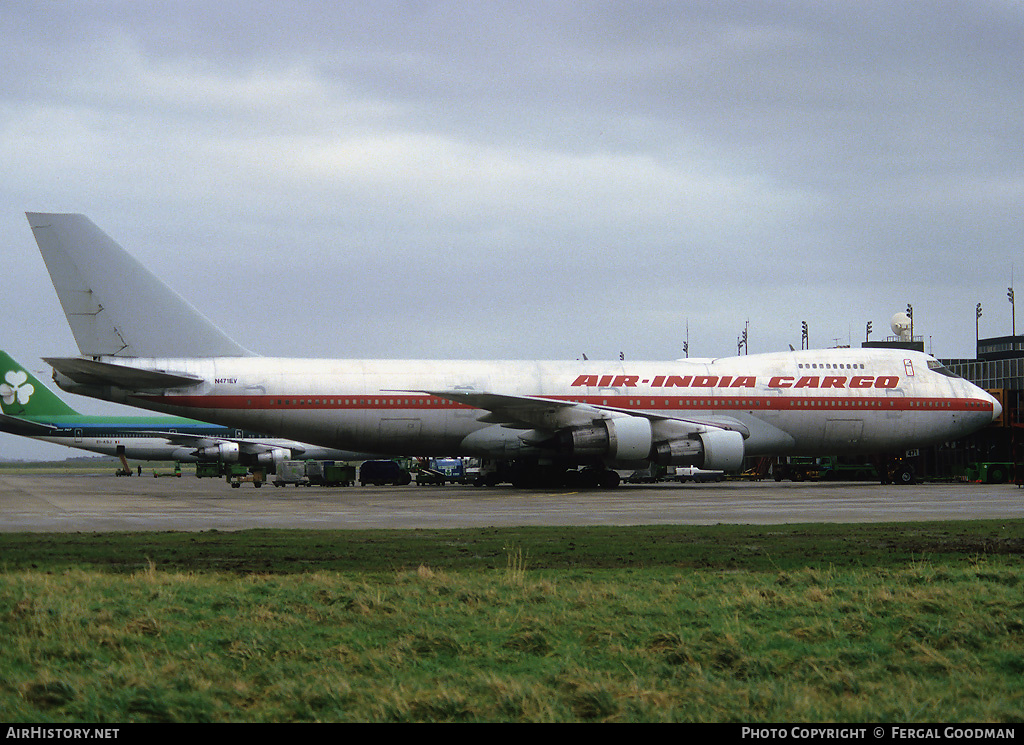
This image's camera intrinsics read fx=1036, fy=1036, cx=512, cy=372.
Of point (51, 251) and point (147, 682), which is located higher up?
point (51, 251)

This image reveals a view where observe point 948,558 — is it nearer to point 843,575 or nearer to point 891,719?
point 843,575

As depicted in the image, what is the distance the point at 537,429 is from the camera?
124 feet

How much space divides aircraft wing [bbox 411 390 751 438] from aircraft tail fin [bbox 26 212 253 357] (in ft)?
30.3

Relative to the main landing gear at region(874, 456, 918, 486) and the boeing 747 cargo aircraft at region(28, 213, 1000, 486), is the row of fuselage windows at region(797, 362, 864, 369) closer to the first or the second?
the boeing 747 cargo aircraft at region(28, 213, 1000, 486)

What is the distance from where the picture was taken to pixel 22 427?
244 ft

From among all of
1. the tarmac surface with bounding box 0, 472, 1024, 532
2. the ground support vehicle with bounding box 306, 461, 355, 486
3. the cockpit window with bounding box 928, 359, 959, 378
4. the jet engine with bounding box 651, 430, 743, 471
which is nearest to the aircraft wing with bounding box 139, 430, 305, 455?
the ground support vehicle with bounding box 306, 461, 355, 486

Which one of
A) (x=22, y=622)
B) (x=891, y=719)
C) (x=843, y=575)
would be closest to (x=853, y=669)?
(x=891, y=719)

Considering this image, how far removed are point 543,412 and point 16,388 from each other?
52.2 m

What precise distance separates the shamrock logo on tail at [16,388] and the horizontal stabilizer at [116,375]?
44843 mm

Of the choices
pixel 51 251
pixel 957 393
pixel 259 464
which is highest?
pixel 51 251

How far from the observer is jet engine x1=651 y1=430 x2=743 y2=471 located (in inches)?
1435
